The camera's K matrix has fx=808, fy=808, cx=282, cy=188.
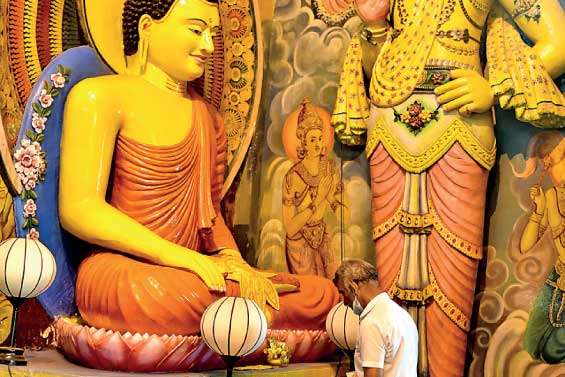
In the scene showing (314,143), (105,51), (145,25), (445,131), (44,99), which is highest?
(145,25)

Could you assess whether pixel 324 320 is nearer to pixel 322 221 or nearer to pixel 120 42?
pixel 322 221

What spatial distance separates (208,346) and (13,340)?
2.42 feet

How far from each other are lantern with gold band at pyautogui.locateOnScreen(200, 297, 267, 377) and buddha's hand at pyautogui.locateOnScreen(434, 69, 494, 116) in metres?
1.26

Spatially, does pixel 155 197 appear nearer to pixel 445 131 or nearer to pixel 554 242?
pixel 445 131

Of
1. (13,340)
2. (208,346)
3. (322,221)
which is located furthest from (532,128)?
(13,340)

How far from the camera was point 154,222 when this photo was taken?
350 centimetres

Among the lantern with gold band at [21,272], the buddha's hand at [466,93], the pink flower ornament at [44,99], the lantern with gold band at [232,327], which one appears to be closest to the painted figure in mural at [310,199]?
the buddha's hand at [466,93]

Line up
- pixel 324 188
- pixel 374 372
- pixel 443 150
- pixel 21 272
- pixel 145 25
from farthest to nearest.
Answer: pixel 324 188, pixel 145 25, pixel 443 150, pixel 21 272, pixel 374 372

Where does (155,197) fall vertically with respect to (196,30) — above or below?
below

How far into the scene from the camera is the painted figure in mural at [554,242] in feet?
10.6

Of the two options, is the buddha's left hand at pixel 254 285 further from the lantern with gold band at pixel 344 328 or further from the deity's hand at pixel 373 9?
the deity's hand at pixel 373 9

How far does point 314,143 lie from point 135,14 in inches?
42.8

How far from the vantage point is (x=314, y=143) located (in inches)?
162

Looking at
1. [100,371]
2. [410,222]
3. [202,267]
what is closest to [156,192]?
[202,267]
